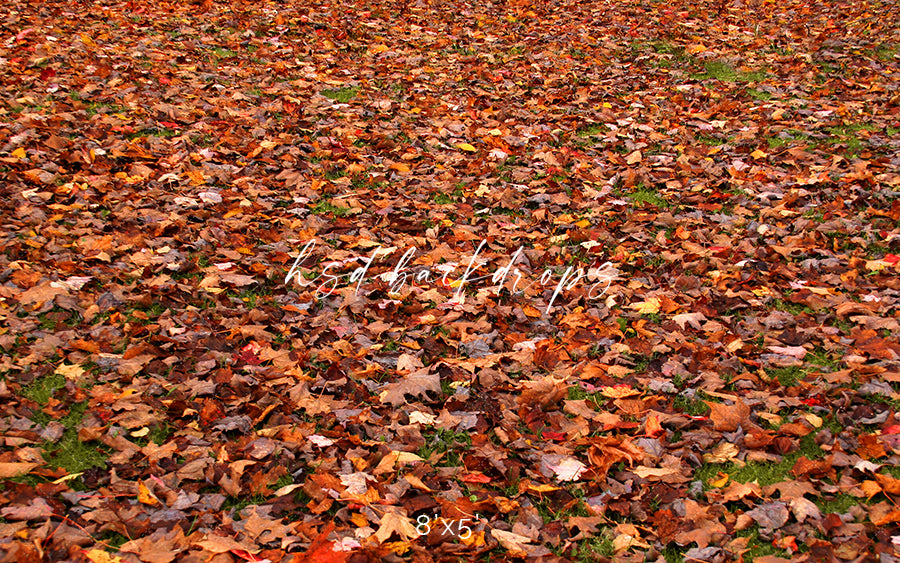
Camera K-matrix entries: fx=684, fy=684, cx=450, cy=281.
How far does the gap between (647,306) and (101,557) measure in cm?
345

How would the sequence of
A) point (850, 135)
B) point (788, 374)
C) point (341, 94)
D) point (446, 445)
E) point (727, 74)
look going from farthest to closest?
point (727, 74) → point (341, 94) → point (850, 135) → point (788, 374) → point (446, 445)

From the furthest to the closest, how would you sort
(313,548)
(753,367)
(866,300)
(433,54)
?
(433,54) → (866,300) → (753,367) → (313,548)

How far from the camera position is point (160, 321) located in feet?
13.9

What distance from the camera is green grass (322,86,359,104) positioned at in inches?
306

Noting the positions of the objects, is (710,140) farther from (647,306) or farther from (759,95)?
(647,306)

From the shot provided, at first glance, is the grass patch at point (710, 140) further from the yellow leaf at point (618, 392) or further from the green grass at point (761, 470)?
the green grass at point (761, 470)

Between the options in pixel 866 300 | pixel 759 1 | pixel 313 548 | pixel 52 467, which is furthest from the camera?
pixel 759 1

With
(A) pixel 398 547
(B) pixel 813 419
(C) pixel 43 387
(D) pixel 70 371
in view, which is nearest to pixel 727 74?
(B) pixel 813 419

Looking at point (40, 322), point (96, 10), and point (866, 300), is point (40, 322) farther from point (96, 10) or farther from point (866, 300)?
point (96, 10)

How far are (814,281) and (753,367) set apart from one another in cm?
116

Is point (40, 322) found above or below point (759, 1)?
→ below

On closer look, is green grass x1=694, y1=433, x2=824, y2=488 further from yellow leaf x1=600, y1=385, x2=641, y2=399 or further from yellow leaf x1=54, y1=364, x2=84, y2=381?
yellow leaf x1=54, y1=364, x2=84, y2=381

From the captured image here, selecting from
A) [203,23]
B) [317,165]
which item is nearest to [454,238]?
[317,165]

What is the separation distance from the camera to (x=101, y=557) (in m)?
2.78
